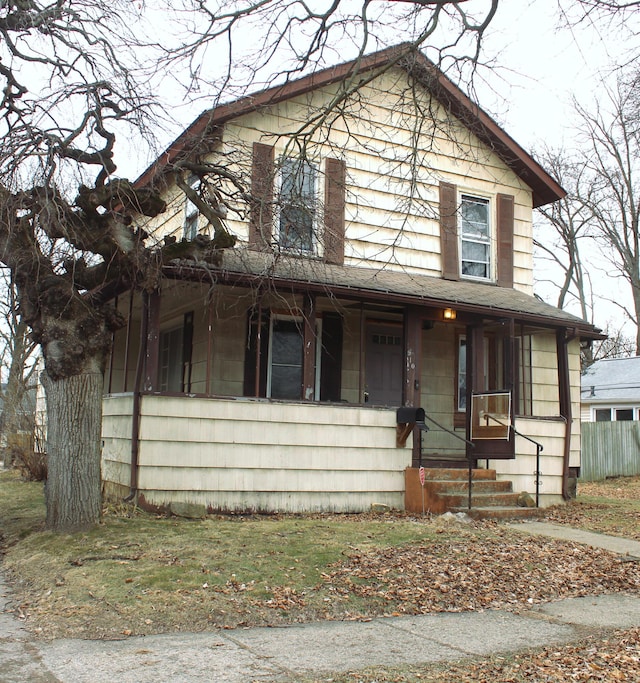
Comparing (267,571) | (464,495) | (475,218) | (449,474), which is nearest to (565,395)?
(449,474)

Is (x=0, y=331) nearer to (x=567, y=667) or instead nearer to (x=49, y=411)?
(x=49, y=411)

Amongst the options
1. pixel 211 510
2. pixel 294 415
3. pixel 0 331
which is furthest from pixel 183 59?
pixel 0 331

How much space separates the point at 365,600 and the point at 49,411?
4.17m

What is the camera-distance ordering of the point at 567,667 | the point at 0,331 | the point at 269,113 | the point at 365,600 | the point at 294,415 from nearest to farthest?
the point at 567,667 < the point at 365,600 < the point at 294,415 < the point at 269,113 < the point at 0,331

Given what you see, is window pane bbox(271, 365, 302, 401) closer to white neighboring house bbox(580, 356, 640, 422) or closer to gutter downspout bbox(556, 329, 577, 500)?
gutter downspout bbox(556, 329, 577, 500)

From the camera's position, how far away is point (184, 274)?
33.9ft

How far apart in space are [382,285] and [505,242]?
4117 millimetres

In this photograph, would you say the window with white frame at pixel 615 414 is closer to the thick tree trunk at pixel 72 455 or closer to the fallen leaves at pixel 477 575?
the fallen leaves at pixel 477 575

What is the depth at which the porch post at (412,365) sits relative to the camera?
40.0 feet

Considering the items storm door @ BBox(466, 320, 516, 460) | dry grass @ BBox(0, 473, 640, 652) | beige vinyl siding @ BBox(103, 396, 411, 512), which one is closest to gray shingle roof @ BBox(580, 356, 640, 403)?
storm door @ BBox(466, 320, 516, 460)

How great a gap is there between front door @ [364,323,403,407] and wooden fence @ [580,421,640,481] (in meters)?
12.0

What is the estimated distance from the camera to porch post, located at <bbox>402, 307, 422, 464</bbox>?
1218 cm

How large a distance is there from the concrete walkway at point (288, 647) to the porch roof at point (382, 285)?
16.2 ft

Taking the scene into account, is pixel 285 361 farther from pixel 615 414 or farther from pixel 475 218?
pixel 615 414
